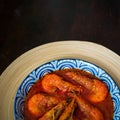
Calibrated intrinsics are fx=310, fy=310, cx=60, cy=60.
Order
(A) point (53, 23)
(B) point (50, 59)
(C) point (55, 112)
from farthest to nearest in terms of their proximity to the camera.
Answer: (A) point (53, 23)
(B) point (50, 59)
(C) point (55, 112)

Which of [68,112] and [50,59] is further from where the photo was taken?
[50,59]

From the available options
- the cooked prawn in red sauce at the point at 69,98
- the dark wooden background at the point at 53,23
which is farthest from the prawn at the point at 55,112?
the dark wooden background at the point at 53,23

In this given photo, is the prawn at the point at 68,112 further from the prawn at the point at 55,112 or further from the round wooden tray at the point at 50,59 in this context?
the round wooden tray at the point at 50,59

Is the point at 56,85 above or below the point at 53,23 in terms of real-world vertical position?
below

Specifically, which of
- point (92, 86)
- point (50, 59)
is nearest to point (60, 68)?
point (50, 59)

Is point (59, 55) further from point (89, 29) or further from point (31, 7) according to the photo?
point (31, 7)

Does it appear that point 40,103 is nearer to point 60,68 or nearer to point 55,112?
point 55,112

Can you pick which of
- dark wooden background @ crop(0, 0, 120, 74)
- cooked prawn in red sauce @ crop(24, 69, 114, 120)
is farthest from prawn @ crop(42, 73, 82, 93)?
dark wooden background @ crop(0, 0, 120, 74)
